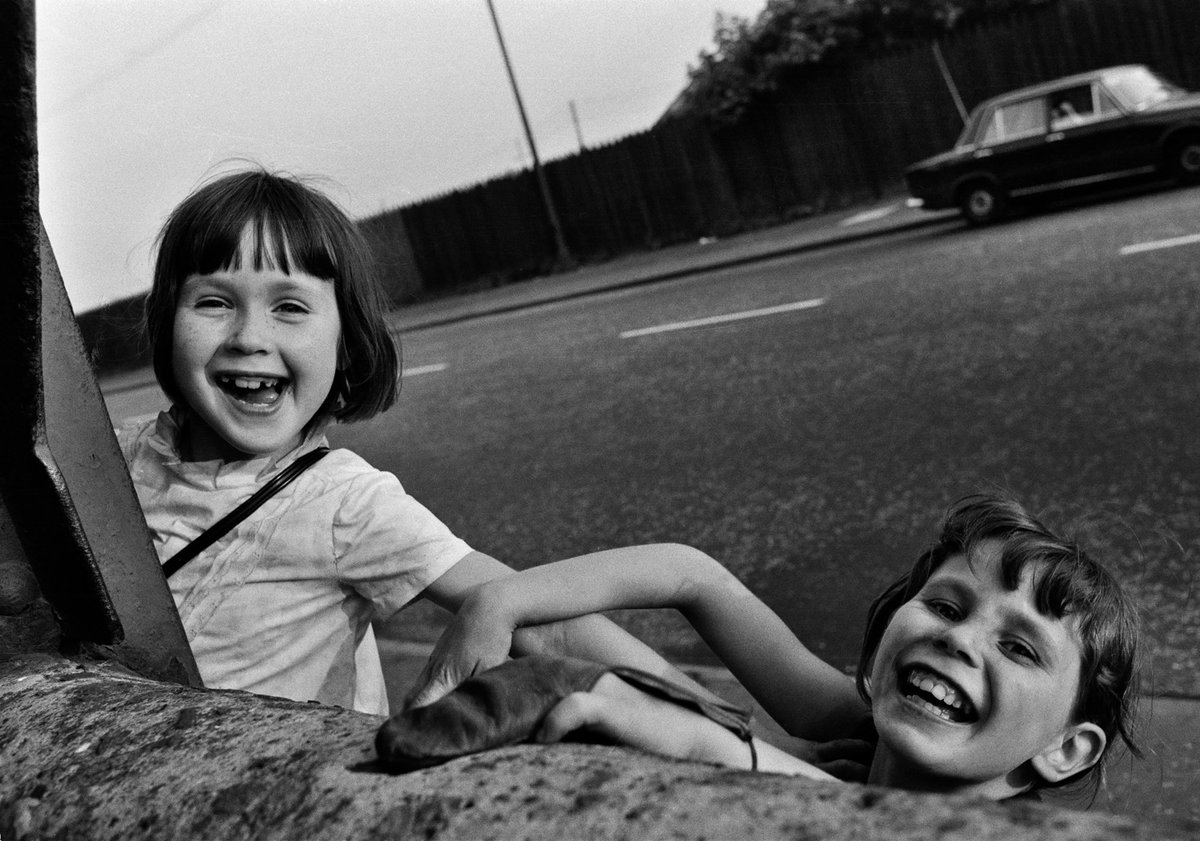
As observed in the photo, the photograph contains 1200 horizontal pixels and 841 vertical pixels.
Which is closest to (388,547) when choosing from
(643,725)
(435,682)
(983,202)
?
(435,682)

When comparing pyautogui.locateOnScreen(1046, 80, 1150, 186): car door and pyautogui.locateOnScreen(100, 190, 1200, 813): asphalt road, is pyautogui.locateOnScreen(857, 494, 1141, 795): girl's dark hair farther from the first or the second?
pyautogui.locateOnScreen(1046, 80, 1150, 186): car door

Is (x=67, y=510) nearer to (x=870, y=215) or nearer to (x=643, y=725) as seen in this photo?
(x=643, y=725)

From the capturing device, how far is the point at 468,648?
138 cm

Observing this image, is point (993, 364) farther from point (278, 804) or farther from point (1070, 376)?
point (278, 804)

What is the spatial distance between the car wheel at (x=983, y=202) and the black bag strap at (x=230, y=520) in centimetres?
1238

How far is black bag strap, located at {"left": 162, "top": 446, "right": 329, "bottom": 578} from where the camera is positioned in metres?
1.75

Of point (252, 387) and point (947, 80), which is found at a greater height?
point (947, 80)

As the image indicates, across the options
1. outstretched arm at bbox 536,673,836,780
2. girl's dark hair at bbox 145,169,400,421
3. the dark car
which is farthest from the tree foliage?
outstretched arm at bbox 536,673,836,780

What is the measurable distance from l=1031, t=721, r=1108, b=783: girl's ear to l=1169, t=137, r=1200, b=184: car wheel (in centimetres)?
1174

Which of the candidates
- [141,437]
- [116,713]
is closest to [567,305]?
[141,437]

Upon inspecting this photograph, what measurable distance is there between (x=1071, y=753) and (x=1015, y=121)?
12.9 metres

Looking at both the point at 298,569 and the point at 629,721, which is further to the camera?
the point at 298,569

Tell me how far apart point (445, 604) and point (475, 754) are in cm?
107

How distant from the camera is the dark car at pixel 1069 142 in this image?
484 inches
